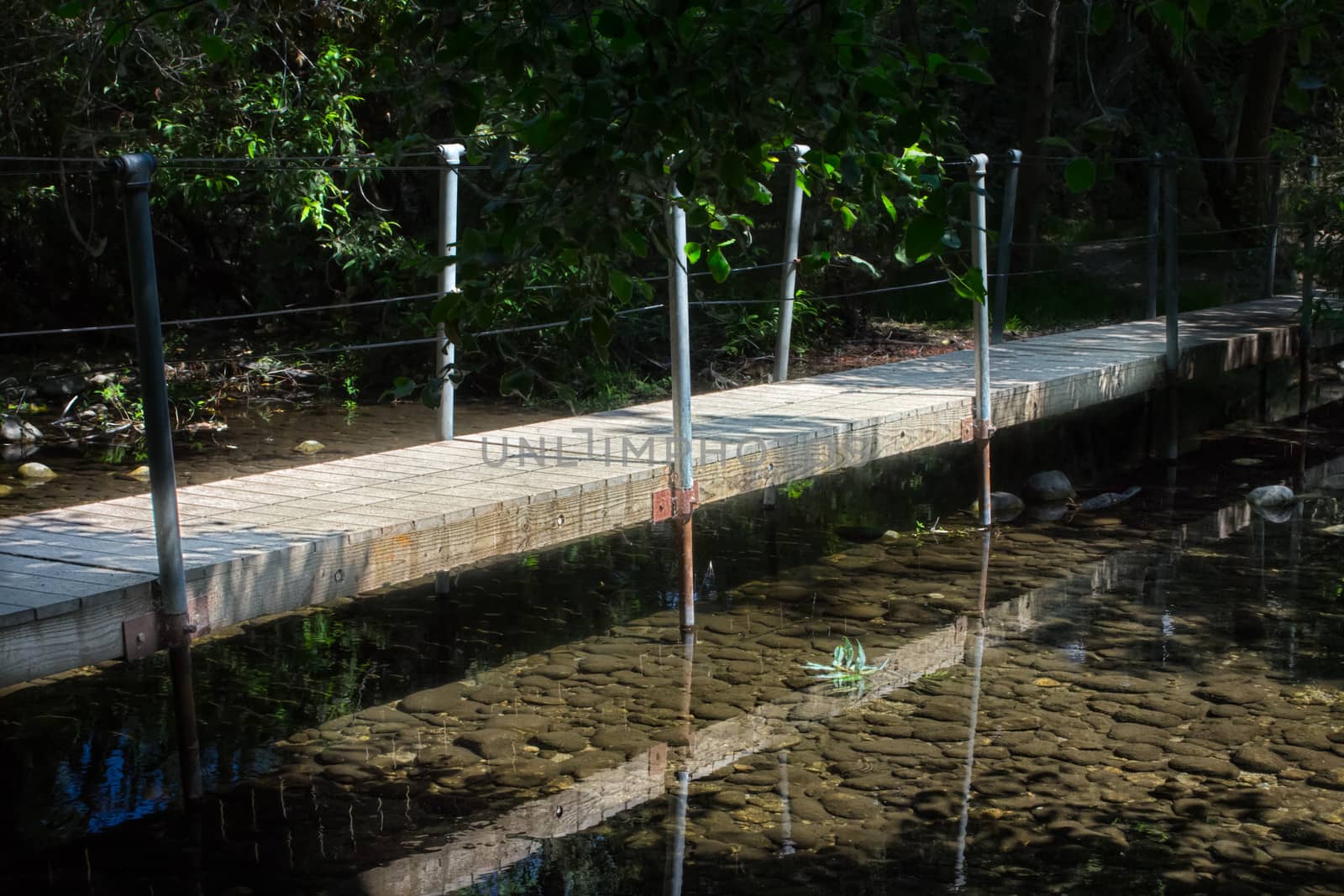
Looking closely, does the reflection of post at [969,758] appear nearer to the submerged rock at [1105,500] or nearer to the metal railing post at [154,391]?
the metal railing post at [154,391]

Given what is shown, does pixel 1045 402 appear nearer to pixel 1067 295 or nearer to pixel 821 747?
pixel 821 747

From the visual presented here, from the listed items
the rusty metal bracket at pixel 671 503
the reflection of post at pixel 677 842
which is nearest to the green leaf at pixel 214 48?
the reflection of post at pixel 677 842

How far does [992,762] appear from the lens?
4.37 meters

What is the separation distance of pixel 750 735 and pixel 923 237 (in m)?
2.60

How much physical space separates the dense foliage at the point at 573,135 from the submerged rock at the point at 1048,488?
1.75 metres

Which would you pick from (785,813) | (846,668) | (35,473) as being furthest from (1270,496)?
(35,473)

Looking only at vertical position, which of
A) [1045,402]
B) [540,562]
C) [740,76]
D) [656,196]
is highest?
[740,76]

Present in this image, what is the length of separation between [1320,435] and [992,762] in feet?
21.6

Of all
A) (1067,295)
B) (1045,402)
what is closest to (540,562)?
(1045,402)

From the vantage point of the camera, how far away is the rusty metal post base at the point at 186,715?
385 cm

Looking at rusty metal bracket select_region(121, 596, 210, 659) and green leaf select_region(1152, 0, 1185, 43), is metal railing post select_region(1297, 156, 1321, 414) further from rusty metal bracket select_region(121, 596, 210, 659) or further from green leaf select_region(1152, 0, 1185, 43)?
rusty metal bracket select_region(121, 596, 210, 659)

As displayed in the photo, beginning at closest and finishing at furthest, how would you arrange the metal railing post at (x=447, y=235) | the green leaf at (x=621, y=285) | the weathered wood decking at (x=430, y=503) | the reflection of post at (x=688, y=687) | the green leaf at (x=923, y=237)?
the green leaf at (x=923, y=237), the green leaf at (x=621, y=285), the weathered wood decking at (x=430, y=503), the reflection of post at (x=688, y=687), the metal railing post at (x=447, y=235)

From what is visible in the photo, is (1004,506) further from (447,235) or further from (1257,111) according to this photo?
(1257,111)

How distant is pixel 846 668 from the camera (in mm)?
5188
